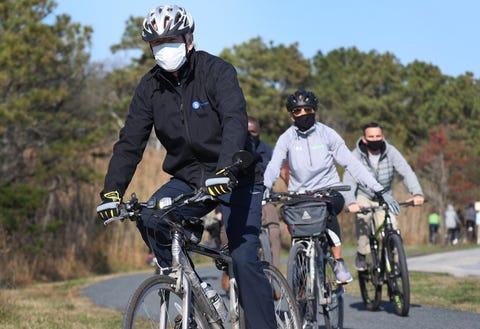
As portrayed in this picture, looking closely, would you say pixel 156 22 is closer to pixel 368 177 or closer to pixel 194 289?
pixel 194 289

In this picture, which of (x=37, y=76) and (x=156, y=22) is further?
(x=37, y=76)

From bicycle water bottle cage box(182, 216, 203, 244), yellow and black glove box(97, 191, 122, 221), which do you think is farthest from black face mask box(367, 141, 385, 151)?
yellow and black glove box(97, 191, 122, 221)

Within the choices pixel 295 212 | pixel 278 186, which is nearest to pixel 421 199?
pixel 295 212

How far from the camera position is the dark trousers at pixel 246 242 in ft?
16.1

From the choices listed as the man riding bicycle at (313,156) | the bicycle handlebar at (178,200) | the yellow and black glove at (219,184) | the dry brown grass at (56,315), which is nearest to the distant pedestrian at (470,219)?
the dry brown grass at (56,315)

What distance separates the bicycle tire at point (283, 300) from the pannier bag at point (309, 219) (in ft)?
5.68

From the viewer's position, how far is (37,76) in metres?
23.2

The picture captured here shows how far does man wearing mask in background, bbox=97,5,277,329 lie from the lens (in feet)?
15.3

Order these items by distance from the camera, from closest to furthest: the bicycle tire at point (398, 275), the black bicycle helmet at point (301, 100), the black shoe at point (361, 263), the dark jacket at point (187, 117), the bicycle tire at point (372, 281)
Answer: the dark jacket at point (187, 117)
the black bicycle helmet at point (301, 100)
the bicycle tire at point (398, 275)
the bicycle tire at point (372, 281)
the black shoe at point (361, 263)

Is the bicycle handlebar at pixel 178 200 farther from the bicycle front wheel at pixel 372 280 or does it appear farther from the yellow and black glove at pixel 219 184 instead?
the bicycle front wheel at pixel 372 280

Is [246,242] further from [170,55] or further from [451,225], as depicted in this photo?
[451,225]

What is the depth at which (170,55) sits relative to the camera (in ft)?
15.4

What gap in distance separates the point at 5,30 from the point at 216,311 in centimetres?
1877

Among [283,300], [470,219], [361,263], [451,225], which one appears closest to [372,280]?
[361,263]
